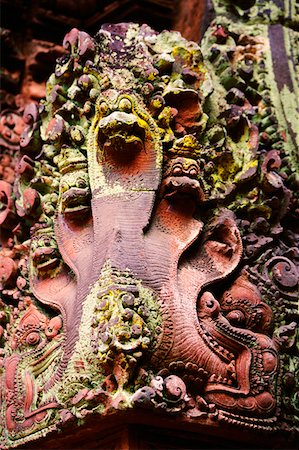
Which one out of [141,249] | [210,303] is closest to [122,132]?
[141,249]

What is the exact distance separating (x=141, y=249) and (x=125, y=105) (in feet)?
1.18

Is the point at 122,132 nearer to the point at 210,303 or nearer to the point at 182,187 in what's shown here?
the point at 182,187

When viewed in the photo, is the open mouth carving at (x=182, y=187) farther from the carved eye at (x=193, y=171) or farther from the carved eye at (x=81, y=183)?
the carved eye at (x=81, y=183)

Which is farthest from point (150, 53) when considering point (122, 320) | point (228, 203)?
point (122, 320)

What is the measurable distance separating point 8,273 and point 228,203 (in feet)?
1.99

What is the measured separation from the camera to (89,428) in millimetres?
1613

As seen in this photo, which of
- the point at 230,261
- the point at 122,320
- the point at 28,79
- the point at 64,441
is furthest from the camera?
the point at 28,79

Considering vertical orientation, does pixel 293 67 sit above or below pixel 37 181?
above

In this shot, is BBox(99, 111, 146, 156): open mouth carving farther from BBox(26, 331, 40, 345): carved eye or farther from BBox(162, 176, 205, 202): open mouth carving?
BBox(26, 331, 40, 345): carved eye

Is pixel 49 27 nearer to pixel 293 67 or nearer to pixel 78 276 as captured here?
pixel 293 67

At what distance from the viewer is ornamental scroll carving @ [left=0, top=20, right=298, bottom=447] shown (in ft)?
5.29

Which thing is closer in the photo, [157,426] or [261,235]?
[157,426]

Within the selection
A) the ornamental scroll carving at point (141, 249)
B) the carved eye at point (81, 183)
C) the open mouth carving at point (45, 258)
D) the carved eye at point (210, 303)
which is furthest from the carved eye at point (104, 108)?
the carved eye at point (210, 303)

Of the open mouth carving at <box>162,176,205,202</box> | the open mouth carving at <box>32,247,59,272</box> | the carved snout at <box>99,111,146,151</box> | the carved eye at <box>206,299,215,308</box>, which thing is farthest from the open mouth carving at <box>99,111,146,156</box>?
the carved eye at <box>206,299,215,308</box>
